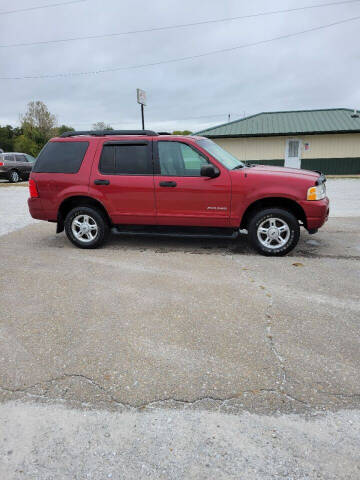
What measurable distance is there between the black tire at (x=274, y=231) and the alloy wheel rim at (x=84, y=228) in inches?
106

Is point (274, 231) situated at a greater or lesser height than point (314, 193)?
lesser

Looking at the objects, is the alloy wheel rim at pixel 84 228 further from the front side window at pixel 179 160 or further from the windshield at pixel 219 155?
the windshield at pixel 219 155

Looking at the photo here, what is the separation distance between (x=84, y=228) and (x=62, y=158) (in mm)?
1258

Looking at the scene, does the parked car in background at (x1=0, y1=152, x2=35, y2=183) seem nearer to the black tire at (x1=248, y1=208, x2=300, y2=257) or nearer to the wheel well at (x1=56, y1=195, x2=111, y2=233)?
the wheel well at (x1=56, y1=195, x2=111, y2=233)

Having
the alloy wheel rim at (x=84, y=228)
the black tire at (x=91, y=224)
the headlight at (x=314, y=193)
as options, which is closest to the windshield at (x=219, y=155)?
the headlight at (x=314, y=193)

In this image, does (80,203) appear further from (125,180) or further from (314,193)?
(314,193)

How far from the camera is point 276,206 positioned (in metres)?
5.57

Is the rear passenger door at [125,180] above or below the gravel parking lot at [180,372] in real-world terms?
above

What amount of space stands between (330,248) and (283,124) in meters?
18.9

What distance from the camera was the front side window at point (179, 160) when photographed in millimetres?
5582

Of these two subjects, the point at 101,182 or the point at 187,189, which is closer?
the point at 187,189

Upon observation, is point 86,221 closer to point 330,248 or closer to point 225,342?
point 225,342

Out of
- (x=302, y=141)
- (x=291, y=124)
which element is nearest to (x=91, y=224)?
(x=302, y=141)

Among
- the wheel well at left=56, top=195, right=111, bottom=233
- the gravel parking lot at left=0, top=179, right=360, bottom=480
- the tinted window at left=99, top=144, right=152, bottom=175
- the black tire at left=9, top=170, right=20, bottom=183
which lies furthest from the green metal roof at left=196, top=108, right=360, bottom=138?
the gravel parking lot at left=0, top=179, right=360, bottom=480
